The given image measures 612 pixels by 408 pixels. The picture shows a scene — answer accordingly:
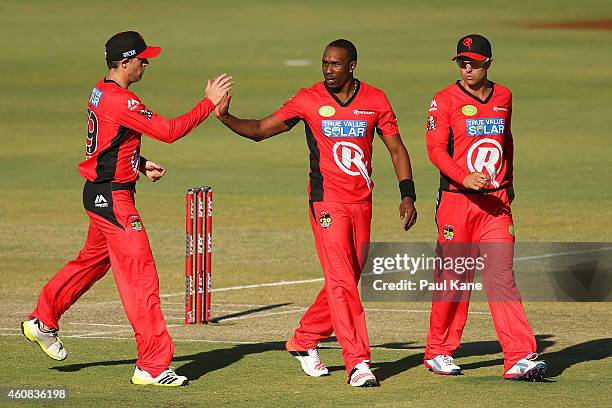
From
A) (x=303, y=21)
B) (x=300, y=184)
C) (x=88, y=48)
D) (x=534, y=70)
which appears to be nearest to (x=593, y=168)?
(x=300, y=184)

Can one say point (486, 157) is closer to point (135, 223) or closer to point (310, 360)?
point (310, 360)

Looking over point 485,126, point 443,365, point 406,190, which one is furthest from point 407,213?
point 443,365

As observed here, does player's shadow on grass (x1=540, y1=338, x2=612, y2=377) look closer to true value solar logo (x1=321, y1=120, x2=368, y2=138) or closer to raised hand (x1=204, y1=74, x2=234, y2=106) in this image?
true value solar logo (x1=321, y1=120, x2=368, y2=138)

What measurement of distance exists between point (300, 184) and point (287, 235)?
542 cm

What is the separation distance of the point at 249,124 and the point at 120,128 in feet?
3.01

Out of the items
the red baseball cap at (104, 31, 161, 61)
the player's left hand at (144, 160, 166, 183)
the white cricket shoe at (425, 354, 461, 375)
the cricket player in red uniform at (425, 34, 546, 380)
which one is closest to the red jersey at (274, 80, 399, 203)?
the cricket player in red uniform at (425, 34, 546, 380)

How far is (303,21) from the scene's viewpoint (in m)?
55.2

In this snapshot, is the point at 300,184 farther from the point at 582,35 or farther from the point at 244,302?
the point at 582,35

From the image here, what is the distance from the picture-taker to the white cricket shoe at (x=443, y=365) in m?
11.1

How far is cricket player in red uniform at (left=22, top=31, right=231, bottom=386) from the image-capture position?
34.4 ft

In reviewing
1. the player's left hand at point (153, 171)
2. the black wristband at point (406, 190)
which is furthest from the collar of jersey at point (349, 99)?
the player's left hand at point (153, 171)

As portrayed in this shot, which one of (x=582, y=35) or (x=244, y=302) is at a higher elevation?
(x=582, y=35)

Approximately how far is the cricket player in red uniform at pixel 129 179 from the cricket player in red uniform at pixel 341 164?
0.49 meters

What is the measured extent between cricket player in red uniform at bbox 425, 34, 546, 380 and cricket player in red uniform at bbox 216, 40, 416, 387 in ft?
1.15
